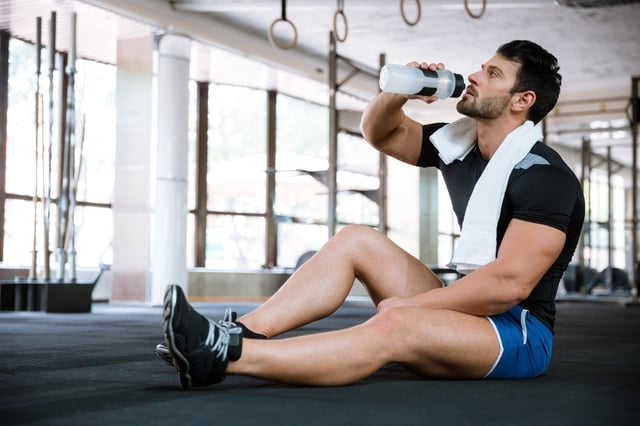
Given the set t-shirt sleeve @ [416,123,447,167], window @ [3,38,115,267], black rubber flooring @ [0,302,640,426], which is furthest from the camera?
window @ [3,38,115,267]

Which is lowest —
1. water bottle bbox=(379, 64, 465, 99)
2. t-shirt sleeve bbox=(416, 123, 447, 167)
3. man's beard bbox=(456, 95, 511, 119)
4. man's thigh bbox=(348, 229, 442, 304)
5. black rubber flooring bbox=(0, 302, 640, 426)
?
black rubber flooring bbox=(0, 302, 640, 426)

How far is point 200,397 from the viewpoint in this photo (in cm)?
161

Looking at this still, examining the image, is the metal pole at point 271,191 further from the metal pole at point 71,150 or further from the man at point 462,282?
the man at point 462,282

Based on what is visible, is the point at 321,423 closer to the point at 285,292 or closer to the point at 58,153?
the point at 285,292

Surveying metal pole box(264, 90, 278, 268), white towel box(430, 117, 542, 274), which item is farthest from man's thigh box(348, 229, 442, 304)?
metal pole box(264, 90, 278, 268)

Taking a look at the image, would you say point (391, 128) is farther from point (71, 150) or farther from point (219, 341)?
point (71, 150)

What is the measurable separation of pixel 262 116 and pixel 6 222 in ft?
12.0

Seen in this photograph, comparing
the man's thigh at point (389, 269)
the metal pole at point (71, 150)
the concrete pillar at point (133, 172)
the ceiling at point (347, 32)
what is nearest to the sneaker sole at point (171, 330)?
the man's thigh at point (389, 269)

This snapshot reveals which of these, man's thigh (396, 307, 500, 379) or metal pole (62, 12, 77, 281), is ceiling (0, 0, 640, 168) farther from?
man's thigh (396, 307, 500, 379)

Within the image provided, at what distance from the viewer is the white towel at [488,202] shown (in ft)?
6.02

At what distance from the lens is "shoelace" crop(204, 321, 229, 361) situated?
152 cm

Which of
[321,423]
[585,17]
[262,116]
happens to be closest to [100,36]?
[262,116]

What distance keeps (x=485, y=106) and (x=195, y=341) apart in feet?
3.05

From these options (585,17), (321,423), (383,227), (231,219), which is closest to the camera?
(321,423)
